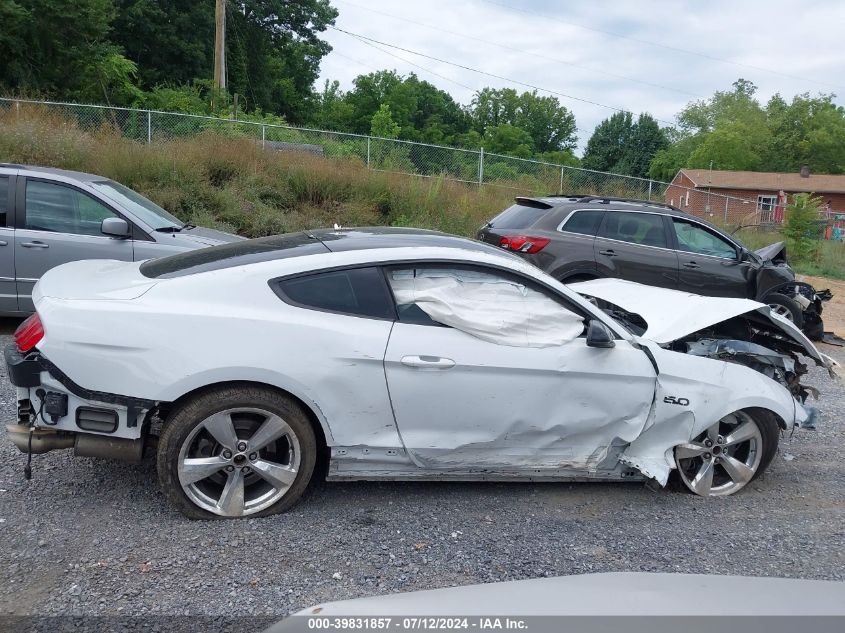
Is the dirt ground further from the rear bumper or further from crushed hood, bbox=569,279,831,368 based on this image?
the rear bumper

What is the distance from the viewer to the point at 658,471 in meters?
4.16

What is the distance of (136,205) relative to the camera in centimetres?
788

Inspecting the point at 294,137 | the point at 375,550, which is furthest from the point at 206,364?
the point at 294,137

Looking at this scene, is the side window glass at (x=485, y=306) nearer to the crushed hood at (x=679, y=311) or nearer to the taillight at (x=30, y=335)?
the crushed hood at (x=679, y=311)

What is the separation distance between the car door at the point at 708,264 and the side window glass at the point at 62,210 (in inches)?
269

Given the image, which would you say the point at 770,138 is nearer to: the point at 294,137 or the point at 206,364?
the point at 294,137

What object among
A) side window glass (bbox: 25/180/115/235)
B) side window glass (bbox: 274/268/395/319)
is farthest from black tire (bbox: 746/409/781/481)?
side window glass (bbox: 25/180/115/235)

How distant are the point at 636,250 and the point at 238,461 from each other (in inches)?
265

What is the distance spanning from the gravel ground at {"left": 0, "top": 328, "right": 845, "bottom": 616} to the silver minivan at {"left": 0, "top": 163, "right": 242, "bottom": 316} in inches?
125

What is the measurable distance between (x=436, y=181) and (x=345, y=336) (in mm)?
12609

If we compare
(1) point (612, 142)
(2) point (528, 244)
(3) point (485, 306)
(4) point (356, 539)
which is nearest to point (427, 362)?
(3) point (485, 306)

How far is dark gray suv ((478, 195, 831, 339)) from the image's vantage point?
883 centimetres

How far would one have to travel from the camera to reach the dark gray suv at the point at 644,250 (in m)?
8.83

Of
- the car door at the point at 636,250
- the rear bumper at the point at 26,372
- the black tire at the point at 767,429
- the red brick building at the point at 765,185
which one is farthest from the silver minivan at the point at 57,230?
the red brick building at the point at 765,185
